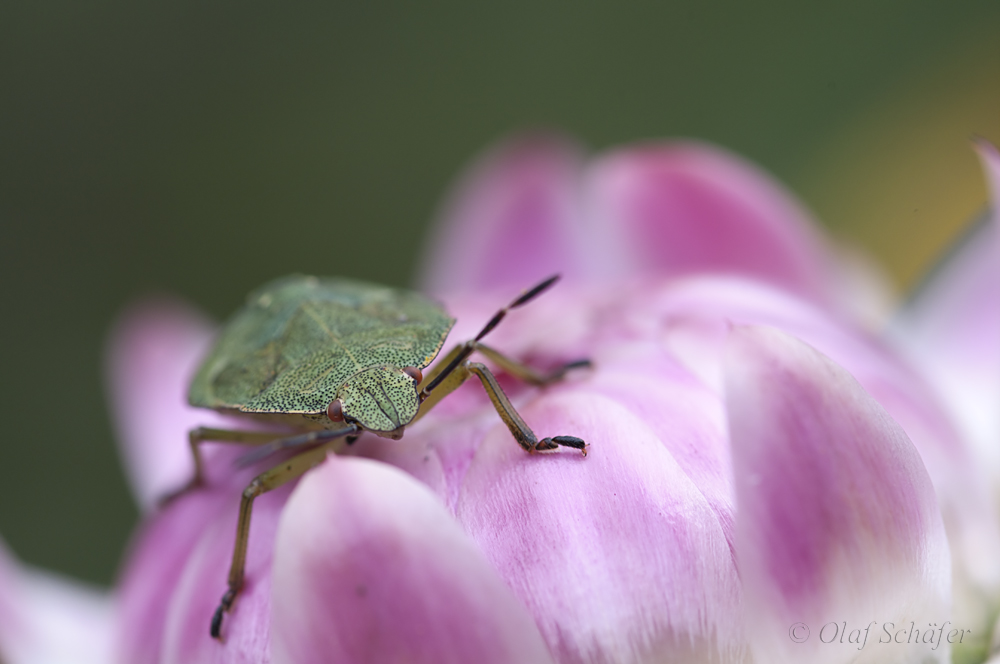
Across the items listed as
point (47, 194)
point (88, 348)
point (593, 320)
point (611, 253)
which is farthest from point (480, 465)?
point (47, 194)

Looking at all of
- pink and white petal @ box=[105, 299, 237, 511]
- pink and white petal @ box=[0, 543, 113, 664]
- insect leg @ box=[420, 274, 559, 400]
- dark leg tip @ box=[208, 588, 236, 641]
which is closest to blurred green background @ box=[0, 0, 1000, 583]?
pink and white petal @ box=[105, 299, 237, 511]

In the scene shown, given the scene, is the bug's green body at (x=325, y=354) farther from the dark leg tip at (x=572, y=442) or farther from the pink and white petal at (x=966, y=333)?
the pink and white petal at (x=966, y=333)

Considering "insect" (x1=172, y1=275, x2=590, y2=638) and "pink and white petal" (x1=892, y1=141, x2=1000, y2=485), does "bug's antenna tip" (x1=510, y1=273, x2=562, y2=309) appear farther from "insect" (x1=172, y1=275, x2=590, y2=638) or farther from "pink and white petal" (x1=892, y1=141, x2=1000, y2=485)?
"pink and white petal" (x1=892, y1=141, x2=1000, y2=485)

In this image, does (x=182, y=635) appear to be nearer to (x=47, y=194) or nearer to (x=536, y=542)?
(x=536, y=542)

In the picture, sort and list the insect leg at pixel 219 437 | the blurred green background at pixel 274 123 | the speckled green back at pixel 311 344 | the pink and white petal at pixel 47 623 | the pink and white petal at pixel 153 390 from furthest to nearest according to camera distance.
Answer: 1. the blurred green background at pixel 274 123
2. the pink and white petal at pixel 153 390
3. the pink and white petal at pixel 47 623
4. the insect leg at pixel 219 437
5. the speckled green back at pixel 311 344

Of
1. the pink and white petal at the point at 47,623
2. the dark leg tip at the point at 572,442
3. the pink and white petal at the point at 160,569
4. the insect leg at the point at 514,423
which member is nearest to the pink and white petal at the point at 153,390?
the pink and white petal at the point at 47,623

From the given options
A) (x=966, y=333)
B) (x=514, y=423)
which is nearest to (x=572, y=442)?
(x=514, y=423)
